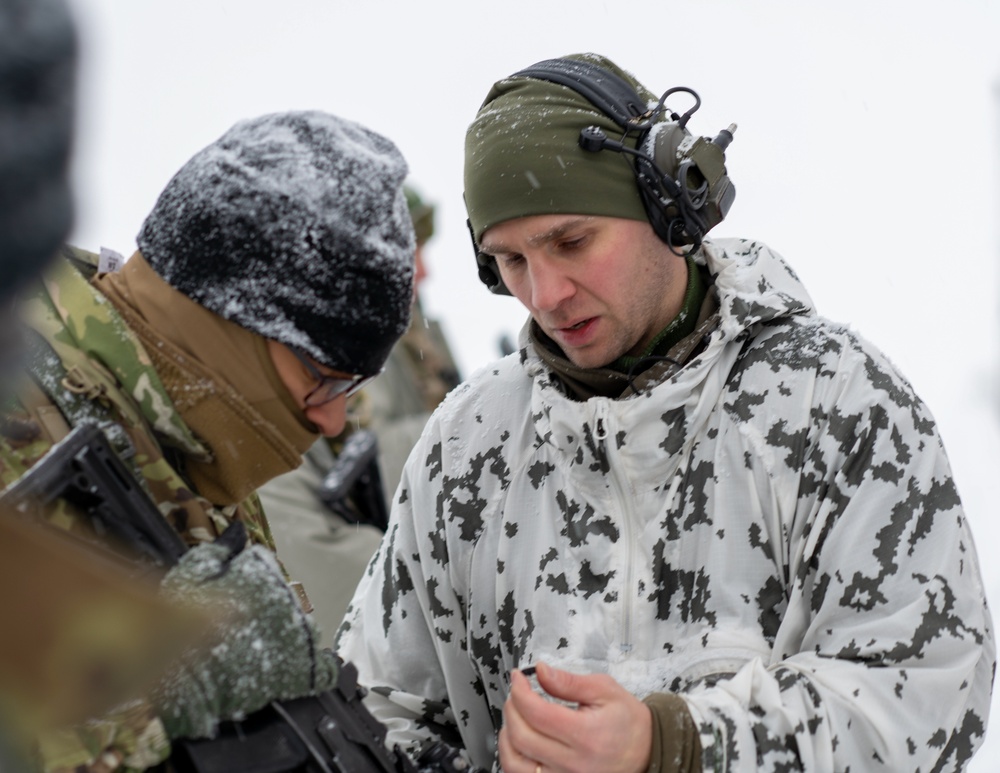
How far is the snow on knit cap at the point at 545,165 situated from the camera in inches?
98.0

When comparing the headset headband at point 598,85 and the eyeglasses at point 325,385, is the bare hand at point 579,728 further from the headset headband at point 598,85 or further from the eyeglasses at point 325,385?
the headset headband at point 598,85

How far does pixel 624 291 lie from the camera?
8.30 ft

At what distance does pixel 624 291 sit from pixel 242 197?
87cm

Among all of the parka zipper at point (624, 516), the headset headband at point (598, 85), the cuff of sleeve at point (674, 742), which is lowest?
the cuff of sleeve at point (674, 742)

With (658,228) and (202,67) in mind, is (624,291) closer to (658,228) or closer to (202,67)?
(658,228)

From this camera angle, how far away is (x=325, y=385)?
2.07 m

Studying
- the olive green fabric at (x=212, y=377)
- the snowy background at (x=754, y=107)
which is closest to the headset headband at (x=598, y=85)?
the olive green fabric at (x=212, y=377)

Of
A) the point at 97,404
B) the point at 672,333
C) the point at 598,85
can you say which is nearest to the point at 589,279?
the point at 672,333

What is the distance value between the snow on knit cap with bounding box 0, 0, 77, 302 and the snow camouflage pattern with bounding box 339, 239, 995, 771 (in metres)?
1.49

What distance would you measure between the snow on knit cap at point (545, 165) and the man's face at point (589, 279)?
0.10ft

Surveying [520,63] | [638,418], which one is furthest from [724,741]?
[520,63]

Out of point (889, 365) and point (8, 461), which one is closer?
point (8, 461)

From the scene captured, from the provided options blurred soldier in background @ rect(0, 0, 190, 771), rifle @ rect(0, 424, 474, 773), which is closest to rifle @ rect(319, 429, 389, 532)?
rifle @ rect(0, 424, 474, 773)

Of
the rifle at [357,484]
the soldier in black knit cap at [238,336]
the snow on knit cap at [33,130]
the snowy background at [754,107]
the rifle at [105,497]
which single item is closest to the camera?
the snow on knit cap at [33,130]
